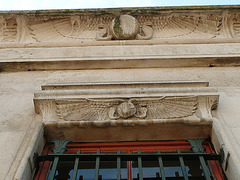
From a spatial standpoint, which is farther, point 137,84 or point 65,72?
point 65,72

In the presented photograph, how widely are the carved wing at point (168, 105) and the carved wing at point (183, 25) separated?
206 centimetres

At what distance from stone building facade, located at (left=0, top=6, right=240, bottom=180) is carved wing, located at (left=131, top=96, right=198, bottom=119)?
0.01 meters

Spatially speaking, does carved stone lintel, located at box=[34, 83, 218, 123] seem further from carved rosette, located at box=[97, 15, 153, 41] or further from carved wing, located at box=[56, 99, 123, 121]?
carved rosette, located at box=[97, 15, 153, 41]

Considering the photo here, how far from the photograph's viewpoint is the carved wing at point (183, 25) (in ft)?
16.4

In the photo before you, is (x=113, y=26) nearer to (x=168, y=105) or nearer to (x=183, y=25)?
(x=183, y=25)

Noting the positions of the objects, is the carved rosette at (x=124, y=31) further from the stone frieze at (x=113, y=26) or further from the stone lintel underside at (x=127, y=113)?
the stone lintel underside at (x=127, y=113)

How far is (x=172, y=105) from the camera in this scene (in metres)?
3.20

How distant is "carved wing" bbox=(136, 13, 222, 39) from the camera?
4997mm

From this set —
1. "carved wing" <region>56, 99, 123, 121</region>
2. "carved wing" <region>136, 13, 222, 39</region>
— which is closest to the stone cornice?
"carved wing" <region>136, 13, 222, 39</region>

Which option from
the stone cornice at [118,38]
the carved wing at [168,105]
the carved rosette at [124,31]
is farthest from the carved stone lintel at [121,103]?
the carved rosette at [124,31]

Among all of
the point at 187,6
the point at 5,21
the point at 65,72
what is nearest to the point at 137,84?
the point at 65,72

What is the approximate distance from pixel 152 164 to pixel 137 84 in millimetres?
974

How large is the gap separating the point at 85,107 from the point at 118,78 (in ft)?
3.01

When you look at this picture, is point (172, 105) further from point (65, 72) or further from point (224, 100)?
point (65, 72)
